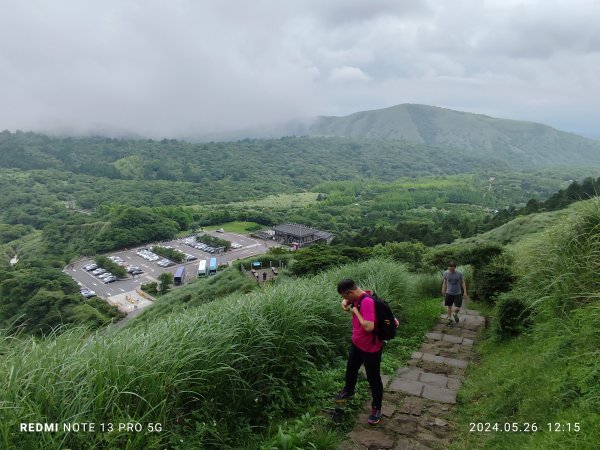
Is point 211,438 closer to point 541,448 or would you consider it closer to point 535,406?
point 541,448

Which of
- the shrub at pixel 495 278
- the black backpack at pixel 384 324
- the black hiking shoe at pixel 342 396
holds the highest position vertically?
the black backpack at pixel 384 324

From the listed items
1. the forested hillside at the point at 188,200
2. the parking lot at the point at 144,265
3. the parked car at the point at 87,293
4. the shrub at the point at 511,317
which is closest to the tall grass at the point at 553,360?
the shrub at the point at 511,317

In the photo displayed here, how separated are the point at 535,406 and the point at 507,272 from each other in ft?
15.9

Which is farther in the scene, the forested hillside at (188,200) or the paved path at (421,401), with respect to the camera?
the forested hillside at (188,200)

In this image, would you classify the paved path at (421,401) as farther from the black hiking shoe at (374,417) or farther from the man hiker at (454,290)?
the man hiker at (454,290)

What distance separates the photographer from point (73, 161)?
166 m

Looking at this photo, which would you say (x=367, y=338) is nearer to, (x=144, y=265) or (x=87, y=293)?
(x=87, y=293)

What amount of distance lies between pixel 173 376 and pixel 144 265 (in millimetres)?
55259

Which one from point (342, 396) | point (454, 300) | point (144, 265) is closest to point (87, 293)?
point (144, 265)

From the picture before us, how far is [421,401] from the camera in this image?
4035 millimetres

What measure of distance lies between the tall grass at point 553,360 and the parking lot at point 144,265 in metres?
36.9

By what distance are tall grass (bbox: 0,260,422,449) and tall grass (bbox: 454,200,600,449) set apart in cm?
184

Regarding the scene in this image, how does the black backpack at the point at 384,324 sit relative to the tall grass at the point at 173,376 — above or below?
above

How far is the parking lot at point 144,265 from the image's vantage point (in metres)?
43.2
